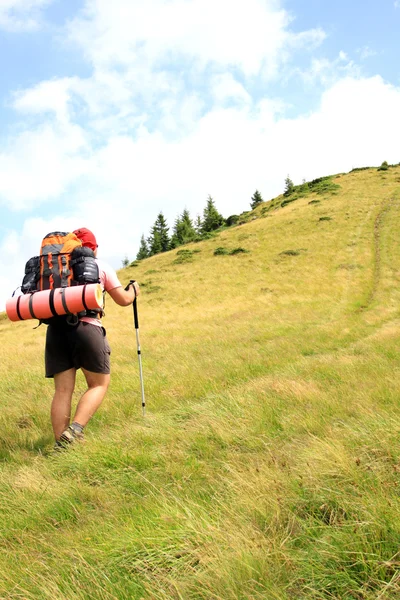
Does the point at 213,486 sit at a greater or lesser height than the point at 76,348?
lesser

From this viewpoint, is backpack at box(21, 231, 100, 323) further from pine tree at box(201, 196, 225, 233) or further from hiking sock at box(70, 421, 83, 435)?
pine tree at box(201, 196, 225, 233)

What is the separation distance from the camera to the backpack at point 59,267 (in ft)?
13.8

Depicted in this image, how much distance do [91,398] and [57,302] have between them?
46.4 inches

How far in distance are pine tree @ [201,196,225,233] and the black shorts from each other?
243 ft

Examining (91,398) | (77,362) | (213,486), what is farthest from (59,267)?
(213,486)

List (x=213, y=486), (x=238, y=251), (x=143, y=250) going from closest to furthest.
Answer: (x=213, y=486)
(x=238, y=251)
(x=143, y=250)

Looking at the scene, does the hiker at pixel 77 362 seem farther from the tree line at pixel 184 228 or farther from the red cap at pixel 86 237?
the tree line at pixel 184 228

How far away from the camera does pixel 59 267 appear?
4223mm

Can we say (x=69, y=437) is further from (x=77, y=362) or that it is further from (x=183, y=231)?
(x=183, y=231)

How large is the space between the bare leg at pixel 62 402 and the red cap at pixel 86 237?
1.48m

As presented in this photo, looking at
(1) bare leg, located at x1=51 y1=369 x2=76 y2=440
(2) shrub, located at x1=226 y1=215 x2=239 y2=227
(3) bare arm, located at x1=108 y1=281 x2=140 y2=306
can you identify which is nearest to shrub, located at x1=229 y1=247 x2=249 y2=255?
(2) shrub, located at x1=226 y1=215 x2=239 y2=227

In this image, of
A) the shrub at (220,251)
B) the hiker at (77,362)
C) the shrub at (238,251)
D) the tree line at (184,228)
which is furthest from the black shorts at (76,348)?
the tree line at (184,228)

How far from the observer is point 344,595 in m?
1.69

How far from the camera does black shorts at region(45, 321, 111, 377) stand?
14.4ft
